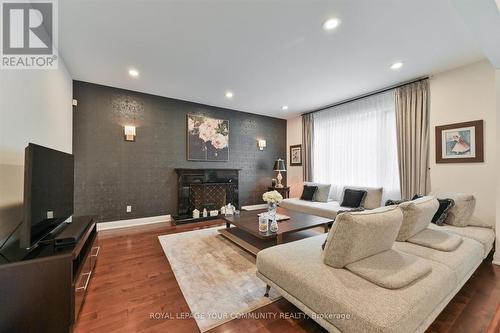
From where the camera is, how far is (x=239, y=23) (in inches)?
85.8

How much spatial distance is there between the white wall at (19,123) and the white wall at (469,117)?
516cm

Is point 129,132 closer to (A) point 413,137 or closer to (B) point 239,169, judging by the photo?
(B) point 239,169

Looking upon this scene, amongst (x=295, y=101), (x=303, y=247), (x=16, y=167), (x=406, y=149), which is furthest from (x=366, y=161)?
(x=16, y=167)

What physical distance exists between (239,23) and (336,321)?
275 centimetres

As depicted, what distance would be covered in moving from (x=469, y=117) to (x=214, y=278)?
4.22m

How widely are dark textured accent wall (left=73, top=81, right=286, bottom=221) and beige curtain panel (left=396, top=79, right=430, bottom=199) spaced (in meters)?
3.85

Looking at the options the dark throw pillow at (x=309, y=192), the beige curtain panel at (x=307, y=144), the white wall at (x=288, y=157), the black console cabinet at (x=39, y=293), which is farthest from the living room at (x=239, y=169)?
the white wall at (x=288, y=157)

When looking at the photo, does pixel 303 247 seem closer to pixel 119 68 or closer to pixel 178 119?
pixel 119 68

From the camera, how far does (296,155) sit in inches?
240

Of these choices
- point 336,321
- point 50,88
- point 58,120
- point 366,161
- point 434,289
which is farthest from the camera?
point 366,161

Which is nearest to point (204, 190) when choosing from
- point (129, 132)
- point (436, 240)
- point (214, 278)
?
point (129, 132)

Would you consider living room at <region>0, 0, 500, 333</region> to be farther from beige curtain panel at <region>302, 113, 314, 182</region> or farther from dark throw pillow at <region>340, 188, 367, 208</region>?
beige curtain panel at <region>302, 113, 314, 182</region>

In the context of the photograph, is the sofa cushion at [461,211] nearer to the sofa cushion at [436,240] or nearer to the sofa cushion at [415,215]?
the sofa cushion at [436,240]

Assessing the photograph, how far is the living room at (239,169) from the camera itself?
54.6 inches
